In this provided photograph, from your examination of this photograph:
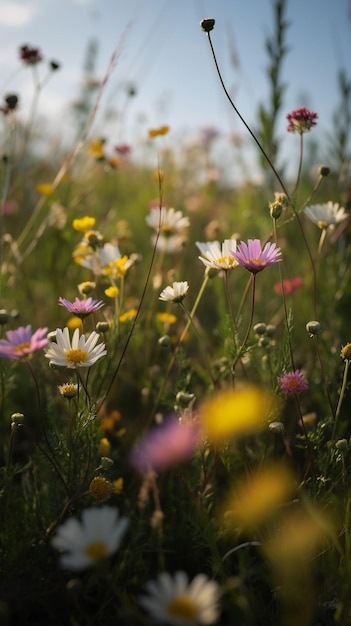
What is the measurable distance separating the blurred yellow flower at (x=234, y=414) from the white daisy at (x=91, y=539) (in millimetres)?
347

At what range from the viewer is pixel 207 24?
96cm

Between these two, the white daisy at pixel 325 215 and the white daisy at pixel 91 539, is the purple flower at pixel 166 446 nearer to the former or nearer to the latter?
the white daisy at pixel 91 539

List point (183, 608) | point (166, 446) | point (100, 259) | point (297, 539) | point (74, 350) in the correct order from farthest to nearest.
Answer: point (100, 259), point (166, 446), point (74, 350), point (297, 539), point (183, 608)

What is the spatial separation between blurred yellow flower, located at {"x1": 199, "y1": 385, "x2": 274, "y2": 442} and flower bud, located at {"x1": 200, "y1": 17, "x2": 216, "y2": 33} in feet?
2.05

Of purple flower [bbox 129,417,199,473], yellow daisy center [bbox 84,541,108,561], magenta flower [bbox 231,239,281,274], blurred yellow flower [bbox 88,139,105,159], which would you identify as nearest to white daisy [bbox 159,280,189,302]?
magenta flower [bbox 231,239,281,274]

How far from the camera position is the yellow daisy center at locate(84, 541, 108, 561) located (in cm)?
57

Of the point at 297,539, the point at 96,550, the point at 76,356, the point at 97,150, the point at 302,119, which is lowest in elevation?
the point at 297,539

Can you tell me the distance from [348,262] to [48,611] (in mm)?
1235

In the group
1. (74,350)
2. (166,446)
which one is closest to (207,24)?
(74,350)

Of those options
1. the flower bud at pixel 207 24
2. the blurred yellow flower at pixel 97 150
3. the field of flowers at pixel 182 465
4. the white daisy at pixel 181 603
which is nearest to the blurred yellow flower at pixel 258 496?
the field of flowers at pixel 182 465

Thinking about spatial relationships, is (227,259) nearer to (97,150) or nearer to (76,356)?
(76,356)

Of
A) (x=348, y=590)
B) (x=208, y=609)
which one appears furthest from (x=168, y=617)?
(x=348, y=590)

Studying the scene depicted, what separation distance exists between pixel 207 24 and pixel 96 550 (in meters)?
0.85

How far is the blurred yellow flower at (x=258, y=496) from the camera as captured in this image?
90 cm
